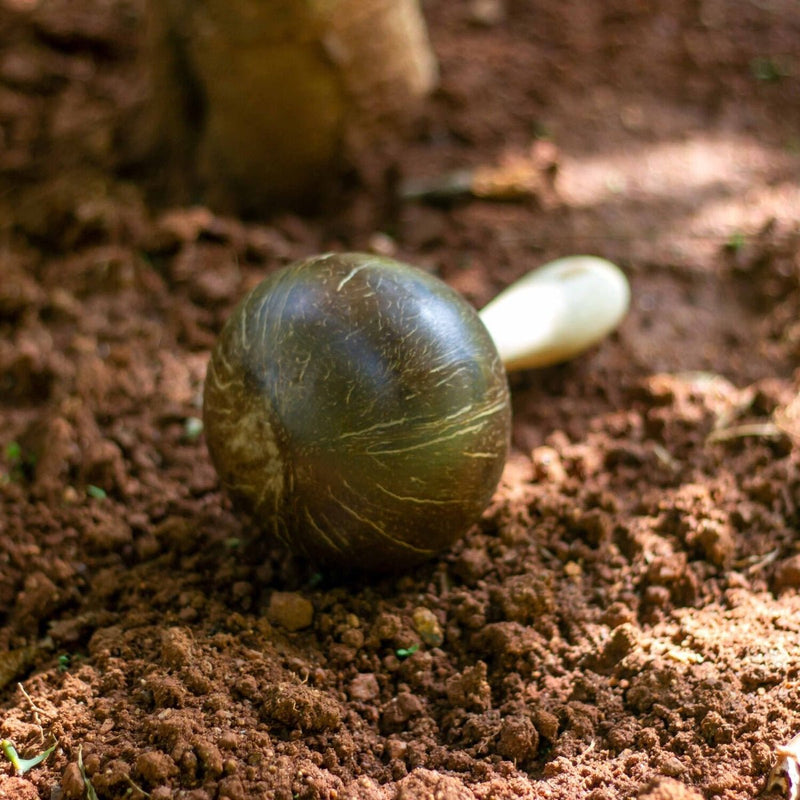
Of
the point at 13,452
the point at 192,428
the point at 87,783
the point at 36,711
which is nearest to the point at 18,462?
the point at 13,452

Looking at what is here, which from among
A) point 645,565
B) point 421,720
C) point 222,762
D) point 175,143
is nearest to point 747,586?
point 645,565

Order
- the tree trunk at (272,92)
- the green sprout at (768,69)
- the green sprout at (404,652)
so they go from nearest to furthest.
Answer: the green sprout at (404,652)
the tree trunk at (272,92)
the green sprout at (768,69)

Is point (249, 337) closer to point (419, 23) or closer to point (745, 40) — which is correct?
point (419, 23)

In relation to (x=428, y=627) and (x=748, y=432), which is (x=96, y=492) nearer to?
(x=428, y=627)

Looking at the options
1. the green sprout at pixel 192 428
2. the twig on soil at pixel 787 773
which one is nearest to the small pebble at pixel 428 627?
the twig on soil at pixel 787 773

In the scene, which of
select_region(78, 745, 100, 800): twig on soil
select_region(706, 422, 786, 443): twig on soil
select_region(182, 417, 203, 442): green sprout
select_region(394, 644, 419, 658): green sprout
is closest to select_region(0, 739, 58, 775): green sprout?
select_region(78, 745, 100, 800): twig on soil

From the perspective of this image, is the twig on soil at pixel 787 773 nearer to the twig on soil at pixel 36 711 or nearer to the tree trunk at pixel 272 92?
the twig on soil at pixel 36 711

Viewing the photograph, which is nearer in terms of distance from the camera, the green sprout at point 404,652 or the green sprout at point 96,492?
the green sprout at point 404,652
